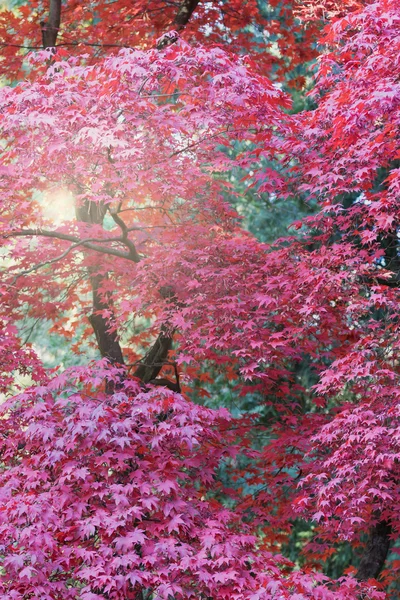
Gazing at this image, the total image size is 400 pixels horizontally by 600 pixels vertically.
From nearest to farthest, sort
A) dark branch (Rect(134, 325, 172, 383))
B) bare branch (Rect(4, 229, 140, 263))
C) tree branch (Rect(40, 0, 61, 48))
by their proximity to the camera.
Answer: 1. bare branch (Rect(4, 229, 140, 263))
2. tree branch (Rect(40, 0, 61, 48))
3. dark branch (Rect(134, 325, 172, 383))

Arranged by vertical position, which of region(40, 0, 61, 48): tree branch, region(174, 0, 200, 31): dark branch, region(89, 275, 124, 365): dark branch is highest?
region(174, 0, 200, 31): dark branch

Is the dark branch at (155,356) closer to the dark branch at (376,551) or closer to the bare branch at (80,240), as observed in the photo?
the bare branch at (80,240)

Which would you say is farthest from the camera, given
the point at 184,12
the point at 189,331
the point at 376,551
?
the point at 184,12

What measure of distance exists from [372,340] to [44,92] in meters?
3.07

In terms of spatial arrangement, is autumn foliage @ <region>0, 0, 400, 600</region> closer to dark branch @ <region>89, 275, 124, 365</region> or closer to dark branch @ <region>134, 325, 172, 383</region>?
dark branch @ <region>134, 325, 172, 383</region>

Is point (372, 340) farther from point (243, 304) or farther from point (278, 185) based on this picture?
point (278, 185)

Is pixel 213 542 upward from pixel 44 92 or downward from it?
downward

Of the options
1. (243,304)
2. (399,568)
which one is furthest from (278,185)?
(399,568)

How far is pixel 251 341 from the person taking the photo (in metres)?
5.33

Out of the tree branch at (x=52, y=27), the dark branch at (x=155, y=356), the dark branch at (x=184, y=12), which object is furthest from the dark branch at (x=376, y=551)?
the tree branch at (x=52, y=27)

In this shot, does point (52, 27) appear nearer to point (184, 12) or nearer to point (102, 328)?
point (184, 12)

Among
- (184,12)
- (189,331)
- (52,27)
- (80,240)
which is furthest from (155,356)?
(184,12)

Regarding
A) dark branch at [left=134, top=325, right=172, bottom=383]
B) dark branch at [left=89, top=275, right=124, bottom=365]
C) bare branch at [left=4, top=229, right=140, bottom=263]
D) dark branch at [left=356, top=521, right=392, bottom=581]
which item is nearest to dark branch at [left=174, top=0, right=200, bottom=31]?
bare branch at [left=4, top=229, right=140, bottom=263]

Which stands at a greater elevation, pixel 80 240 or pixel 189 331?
pixel 80 240
